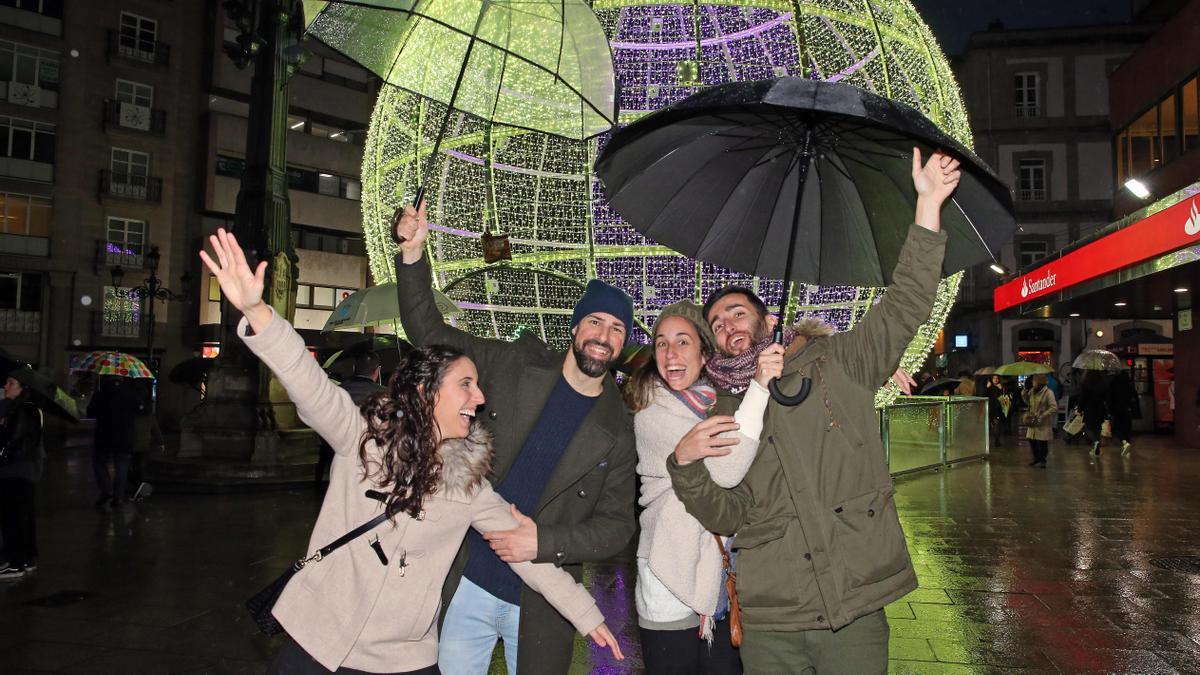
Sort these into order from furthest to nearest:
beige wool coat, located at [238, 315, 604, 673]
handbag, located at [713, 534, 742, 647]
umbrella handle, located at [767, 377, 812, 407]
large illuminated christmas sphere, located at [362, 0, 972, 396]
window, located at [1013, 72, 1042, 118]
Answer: window, located at [1013, 72, 1042, 118] → large illuminated christmas sphere, located at [362, 0, 972, 396] → handbag, located at [713, 534, 742, 647] → umbrella handle, located at [767, 377, 812, 407] → beige wool coat, located at [238, 315, 604, 673]

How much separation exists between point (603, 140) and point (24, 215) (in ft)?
98.8

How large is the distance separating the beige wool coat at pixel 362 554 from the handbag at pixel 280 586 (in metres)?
0.03

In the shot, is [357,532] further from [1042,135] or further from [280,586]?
[1042,135]

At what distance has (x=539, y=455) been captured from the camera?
3152 mm

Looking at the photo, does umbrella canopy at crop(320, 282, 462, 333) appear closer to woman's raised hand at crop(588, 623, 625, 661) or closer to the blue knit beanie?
the blue knit beanie

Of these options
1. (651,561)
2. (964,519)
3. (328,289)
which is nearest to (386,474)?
(651,561)

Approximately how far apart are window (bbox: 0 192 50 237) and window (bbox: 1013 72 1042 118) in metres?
38.3

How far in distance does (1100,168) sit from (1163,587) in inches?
1404

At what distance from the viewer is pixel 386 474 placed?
8.08 ft

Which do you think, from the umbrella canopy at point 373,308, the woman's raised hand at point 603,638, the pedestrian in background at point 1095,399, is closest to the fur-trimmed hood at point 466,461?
the woman's raised hand at point 603,638

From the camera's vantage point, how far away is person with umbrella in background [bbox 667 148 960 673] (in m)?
2.61

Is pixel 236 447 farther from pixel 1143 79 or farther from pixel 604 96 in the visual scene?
pixel 1143 79

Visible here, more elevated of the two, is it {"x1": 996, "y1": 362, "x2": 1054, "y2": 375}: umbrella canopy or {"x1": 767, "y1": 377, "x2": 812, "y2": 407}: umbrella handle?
{"x1": 996, "y1": 362, "x2": 1054, "y2": 375}: umbrella canopy

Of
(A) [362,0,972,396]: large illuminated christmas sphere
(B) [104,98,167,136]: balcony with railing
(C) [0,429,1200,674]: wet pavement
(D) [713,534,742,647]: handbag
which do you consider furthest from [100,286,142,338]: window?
(D) [713,534,742,647]: handbag
